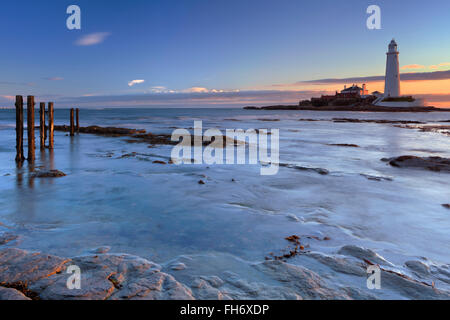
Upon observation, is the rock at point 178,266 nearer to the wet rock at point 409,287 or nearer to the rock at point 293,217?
the wet rock at point 409,287

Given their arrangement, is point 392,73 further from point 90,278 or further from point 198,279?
point 90,278

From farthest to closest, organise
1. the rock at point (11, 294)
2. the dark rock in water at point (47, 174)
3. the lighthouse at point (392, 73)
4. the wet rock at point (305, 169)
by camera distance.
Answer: the lighthouse at point (392, 73) < the wet rock at point (305, 169) < the dark rock in water at point (47, 174) < the rock at point (11, 294)

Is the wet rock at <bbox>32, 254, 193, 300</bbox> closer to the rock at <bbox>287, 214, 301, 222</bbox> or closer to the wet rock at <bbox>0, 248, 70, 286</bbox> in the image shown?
the wet rock at <bbox>0, 248, 70, 286</bbox>

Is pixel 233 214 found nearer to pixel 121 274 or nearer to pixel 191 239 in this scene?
pixel 191 239

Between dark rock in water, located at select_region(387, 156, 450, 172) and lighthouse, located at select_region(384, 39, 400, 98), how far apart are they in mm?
85102

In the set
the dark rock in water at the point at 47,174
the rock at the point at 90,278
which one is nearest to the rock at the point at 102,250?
the rock at the point at 90,278

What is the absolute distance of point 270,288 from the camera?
3.50 metres

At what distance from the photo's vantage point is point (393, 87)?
8938cm

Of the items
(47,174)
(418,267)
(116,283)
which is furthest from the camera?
(47,174)

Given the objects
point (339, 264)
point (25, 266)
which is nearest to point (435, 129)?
point (339, 264)

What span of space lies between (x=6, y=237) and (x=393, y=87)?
336 feet

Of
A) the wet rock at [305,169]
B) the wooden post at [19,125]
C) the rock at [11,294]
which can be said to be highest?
the wooden post at [19,125]

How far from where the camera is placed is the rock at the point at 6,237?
462cm

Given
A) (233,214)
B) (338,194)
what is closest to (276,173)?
(338,194)
